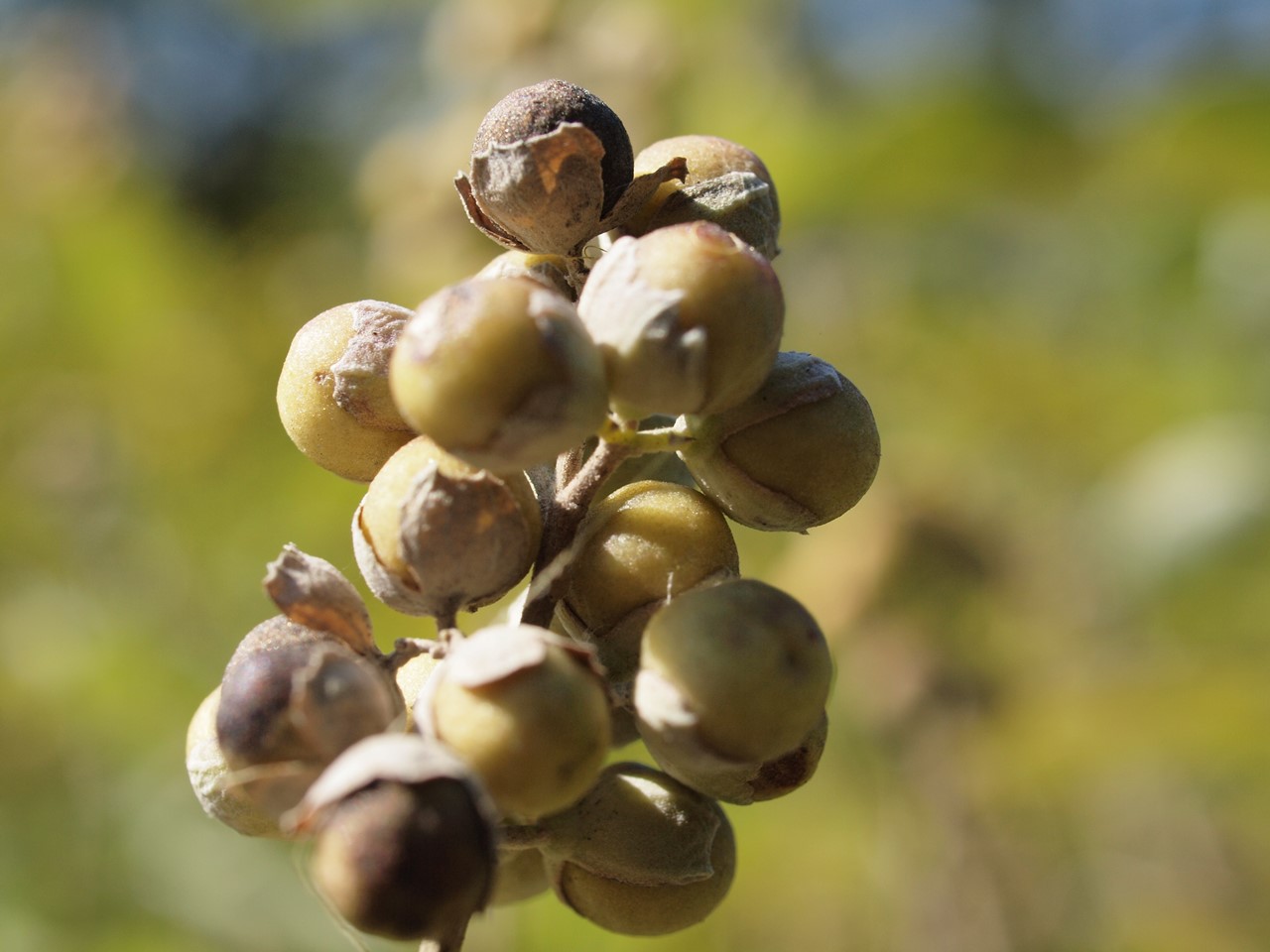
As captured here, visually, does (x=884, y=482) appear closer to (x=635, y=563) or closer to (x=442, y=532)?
(x=635, y=563)

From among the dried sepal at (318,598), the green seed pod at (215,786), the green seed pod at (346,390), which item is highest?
the green seed pod at (346,390)

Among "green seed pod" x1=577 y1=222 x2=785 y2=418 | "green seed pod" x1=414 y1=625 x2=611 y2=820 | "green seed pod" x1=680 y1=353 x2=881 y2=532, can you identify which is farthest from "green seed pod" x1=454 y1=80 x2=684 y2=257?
"green seed pod" x1=414 y1=625 x2=611 y2=820

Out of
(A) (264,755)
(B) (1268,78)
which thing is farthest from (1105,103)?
(A) (264,755)

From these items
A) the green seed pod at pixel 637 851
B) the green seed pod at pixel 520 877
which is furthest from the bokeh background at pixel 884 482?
the green seed pod at pixel 637 851

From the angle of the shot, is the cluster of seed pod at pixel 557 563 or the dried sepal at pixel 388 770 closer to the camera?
the dried sepal at pixel 388 770

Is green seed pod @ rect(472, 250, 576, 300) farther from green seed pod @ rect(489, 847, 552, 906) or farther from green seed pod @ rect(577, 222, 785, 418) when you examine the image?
green seed pod @ rect(489, 847, 552, 906)

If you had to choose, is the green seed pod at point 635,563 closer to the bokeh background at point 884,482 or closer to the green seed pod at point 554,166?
the green seed pod at point 554,166

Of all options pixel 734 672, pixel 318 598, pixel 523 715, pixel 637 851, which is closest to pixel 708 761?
pixel 734 672
